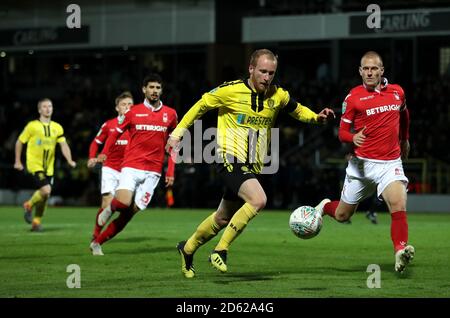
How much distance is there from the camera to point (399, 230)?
11.6 m

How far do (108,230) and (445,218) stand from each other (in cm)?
1304

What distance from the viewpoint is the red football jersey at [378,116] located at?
12094 millimetres

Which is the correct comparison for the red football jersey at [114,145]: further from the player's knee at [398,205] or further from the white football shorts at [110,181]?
the player's knee at [398,205]

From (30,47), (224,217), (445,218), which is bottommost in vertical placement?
(445,218)

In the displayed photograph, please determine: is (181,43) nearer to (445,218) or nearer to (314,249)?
(445,218)

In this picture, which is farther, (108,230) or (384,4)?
(384,4)

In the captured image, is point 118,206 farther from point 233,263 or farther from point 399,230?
point 399,230

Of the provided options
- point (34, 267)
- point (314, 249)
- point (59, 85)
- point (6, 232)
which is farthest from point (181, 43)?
point (34, 267)

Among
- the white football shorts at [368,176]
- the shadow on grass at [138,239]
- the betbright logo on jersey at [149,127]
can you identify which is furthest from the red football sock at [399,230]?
the shadow on grass at [138,239]

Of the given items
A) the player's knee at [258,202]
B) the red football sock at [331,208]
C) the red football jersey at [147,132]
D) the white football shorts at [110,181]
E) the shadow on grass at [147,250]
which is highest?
the red football jersey at [147,132]

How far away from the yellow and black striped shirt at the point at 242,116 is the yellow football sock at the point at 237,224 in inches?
22.4

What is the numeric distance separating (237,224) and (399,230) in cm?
189

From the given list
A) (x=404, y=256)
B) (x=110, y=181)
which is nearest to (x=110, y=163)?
(x=110, y=181)
